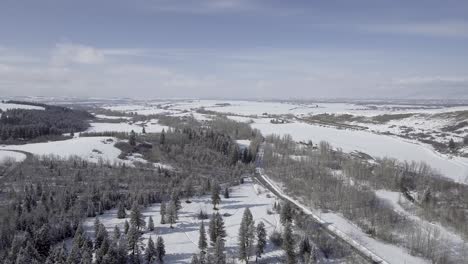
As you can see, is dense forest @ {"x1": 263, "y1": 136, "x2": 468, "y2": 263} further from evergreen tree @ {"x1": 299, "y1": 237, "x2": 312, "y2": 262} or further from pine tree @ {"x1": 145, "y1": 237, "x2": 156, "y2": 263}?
pine tree @ {"x1": 145, "y1": 237, "x2": 156, "y2": 263}

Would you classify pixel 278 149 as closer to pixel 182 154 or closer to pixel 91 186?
pixel 182 154

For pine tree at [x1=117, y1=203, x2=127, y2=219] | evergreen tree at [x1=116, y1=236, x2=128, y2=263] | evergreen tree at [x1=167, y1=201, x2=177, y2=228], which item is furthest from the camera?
pine tree at [x1=117, y1=203, x2=127, y2=219]

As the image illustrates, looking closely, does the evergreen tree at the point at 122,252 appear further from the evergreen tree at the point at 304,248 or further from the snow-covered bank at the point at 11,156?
the snow-covered bank at the point at 11,156

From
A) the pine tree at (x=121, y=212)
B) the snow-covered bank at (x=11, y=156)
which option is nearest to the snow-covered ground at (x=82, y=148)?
the snow-covered bank at (x=11, y=156)

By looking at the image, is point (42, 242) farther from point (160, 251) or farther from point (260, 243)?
point (260, 243)

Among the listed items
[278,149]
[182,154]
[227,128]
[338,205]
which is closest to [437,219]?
[338,205]

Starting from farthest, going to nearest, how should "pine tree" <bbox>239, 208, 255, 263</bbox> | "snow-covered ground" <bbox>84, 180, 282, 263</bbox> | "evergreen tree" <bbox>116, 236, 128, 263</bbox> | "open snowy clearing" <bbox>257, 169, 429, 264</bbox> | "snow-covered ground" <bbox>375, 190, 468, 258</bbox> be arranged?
"snow-covered ground" <bbox>84, 180, 282, 263</bbox>, "snow-covered ground" <bbox>375, 190, 468, 258</bbox>, "open snowy clearing" <bbox>257, 169, 429, 264</bbox>, "pine tree" <bbox>239, 208, 255, 263</bbox>, "evergreen tree" <bbox>116, 236, 128, 263</bbox>

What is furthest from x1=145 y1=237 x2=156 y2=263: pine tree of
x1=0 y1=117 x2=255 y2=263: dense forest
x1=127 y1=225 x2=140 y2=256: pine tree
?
x1=127 y1=225 x2=140 y2=256: pine tree
